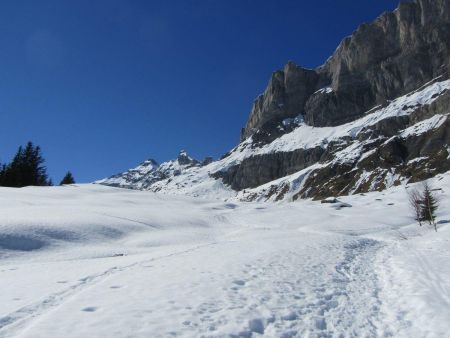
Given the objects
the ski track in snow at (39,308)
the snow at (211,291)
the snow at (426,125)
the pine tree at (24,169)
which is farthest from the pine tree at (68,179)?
the snow at (426,125)

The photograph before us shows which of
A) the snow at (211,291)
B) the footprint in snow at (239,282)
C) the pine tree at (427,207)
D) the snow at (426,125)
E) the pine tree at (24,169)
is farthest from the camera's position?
the snow at (426,125)

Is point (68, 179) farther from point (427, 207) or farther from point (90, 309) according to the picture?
point (90, 309)

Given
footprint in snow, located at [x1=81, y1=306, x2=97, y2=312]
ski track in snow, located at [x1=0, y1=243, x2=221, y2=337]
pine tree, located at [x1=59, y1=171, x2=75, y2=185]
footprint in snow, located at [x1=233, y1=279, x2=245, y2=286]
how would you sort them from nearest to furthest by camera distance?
ski track in snow, located at [x1=0, y1=243, x2=221, y2=337] → footprint in snow, located at [x1=81, y1=306, x2=97, y2=312] → footprint in snow, located at [x1=233, y1=279, x2=245, y2=286] → pine tree, located at [x1=59, y1=171, x2=75, y2=185]

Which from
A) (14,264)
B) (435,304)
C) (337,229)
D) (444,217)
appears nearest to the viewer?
(435,304)

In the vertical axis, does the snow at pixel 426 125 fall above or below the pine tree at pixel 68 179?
above

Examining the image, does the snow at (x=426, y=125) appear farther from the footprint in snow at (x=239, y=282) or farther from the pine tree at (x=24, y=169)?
the footprint in snow at (x=239, y=282)

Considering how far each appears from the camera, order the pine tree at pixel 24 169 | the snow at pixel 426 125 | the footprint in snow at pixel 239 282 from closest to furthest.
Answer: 1. the footprint in snow at pixel 239 282
2. the pine tree at pixel 24 169
3. the snow at pixel 426 125

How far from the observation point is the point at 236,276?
48.7 feet

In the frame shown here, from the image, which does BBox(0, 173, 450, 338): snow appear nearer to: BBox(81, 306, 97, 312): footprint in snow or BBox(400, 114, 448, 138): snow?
BBox(81, 306, 97, 312): footprint in snow

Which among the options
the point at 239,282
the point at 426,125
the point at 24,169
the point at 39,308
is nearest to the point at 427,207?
the point at 239,282

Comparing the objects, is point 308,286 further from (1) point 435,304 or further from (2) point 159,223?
(2) point 159,223

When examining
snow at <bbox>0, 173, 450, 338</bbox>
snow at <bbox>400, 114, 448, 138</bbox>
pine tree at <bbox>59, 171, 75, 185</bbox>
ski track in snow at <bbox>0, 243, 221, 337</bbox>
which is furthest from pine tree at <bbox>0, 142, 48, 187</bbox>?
snow at <bbox>400, 114, 448, 138</bbox>

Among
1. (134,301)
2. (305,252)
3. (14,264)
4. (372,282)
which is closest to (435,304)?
(372,282)

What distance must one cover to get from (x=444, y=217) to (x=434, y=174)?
84823 millimetres
